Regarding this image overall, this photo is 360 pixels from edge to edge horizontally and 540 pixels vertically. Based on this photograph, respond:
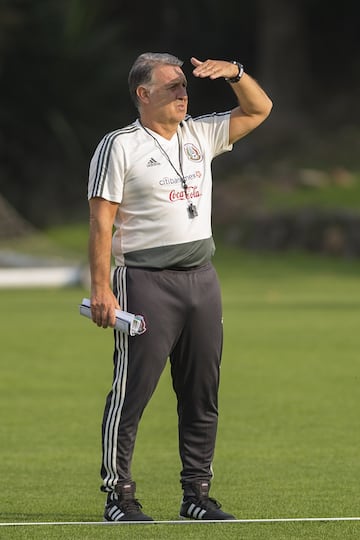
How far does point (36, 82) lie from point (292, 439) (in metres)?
30.9

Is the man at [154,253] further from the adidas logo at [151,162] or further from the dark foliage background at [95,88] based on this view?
the dark foliage background at [95,88]

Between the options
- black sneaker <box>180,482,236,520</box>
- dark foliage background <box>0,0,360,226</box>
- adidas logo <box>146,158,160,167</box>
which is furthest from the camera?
dark foliage background <box>0,0,360,226</box>

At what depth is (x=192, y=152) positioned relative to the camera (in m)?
6.96

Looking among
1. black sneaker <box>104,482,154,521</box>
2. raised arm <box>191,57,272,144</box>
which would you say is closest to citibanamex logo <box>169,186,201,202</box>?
raised arm <box>191,57,272,144</box>

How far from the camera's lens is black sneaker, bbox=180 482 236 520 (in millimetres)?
6918

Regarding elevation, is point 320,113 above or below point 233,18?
below

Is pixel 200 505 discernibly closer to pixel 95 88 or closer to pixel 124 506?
pixel 124 506

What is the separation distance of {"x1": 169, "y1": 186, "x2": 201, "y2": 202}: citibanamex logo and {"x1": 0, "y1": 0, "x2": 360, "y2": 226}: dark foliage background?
31651mm

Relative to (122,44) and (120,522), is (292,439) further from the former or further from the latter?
(122,44)

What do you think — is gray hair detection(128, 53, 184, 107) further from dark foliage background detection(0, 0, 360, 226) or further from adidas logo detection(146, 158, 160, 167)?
dark foliage background detection(0, 0, 360, 226)

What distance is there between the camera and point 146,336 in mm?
6844

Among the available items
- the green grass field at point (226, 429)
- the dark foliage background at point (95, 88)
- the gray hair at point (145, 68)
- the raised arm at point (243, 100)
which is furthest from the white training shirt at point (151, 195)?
the dark foliage background at point (95, 88)

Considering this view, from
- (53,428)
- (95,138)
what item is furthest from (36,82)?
(53,428)

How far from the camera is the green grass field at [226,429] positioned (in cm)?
722
